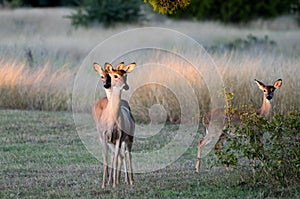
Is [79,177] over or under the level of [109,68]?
under

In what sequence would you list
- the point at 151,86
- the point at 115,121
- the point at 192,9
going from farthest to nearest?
the point at 192,9 → the point at 151,86 → the point at 115,121

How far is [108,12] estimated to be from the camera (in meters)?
30.8

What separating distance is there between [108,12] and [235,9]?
7120 millimetres

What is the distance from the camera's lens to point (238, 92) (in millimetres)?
14047

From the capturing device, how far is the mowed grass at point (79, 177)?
8.62 meters

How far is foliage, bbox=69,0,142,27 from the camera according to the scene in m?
30.9

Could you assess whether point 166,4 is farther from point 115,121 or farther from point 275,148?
point 275,148

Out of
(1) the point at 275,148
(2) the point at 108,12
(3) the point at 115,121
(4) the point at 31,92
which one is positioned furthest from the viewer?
(2) the point at 108,12

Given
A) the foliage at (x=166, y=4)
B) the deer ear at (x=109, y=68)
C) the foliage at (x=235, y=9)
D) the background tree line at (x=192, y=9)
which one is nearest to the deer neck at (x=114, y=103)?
the deer ear at (x=109, y=68)

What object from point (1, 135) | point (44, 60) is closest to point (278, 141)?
point (1, 135)

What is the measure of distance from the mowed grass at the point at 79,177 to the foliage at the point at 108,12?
18637 mm

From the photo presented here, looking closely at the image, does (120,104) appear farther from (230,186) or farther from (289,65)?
(289,65)

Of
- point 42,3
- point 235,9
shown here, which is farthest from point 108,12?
point 42,3

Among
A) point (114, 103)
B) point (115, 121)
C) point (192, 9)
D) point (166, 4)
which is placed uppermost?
point (192, 9)
